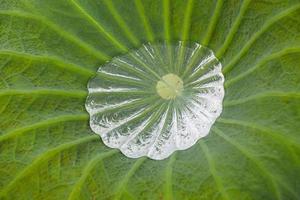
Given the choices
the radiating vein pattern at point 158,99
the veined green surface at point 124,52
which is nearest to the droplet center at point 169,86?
the radiating vein pattern at point 158,99

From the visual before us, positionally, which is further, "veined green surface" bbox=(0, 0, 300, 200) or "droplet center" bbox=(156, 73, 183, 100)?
"droplet center" bbox=(156, 73, 183, 100)

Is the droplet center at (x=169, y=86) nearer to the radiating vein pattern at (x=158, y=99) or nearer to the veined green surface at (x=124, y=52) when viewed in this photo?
the radiating vein pattern at (x=158, y=99)

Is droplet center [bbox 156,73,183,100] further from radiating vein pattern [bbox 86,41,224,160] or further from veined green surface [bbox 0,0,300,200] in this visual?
veined green surface [bbox 0,0,300,200]

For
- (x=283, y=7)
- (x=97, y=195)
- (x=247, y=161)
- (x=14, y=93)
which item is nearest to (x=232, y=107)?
(x=247, y=161)

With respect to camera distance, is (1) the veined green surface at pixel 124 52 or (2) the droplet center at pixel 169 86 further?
(2) the droplet center at pixel 169 86

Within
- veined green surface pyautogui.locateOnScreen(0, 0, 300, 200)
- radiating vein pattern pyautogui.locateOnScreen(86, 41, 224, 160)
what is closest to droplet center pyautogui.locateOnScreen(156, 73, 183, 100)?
radiating vein pattern pyautogui.locateOnScreen(86, 41, 224, 160)

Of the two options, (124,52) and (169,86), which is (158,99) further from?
(124,52)
